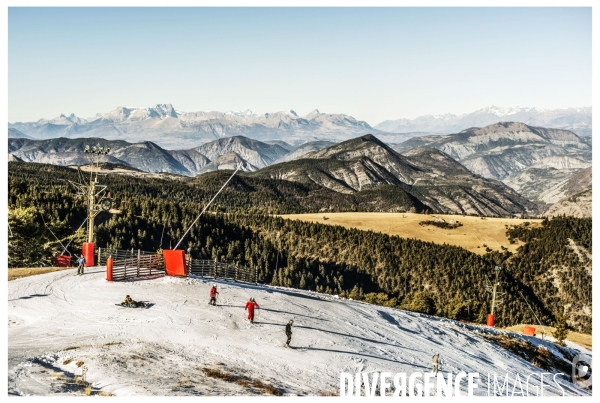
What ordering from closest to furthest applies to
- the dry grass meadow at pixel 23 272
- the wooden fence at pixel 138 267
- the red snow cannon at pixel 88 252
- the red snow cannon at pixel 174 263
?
1. the wooden fence at pixel 138 267
2. the red snow cannon at pixel 174 263
3. the dry grass meadow at pixel 23 272
4. the red snow cannon at pixel 88 252

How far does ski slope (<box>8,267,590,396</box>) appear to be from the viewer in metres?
32.1

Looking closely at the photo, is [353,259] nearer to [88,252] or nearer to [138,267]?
[88,252]

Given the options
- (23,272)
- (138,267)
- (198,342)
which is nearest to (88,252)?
(23,272)

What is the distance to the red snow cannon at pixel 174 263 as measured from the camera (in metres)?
55.7

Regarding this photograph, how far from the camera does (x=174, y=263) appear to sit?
55.9m

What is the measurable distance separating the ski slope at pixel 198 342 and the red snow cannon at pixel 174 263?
1320 millimetres

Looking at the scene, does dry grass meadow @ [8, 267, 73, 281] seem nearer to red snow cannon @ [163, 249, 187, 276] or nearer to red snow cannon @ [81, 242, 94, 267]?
red snow cannon @ [81, 242, 94, 267]

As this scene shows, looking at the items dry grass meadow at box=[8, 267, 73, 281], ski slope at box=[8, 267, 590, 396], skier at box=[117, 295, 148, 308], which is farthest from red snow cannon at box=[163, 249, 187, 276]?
dry grass meadow at box=[8, 267, 73, 281]

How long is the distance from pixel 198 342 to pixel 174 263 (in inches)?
716

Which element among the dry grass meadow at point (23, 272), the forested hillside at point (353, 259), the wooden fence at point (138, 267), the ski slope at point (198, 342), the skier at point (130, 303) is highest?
the wooden fence at point (138, 267)

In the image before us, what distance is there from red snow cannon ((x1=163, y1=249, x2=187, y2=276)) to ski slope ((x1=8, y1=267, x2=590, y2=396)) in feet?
4.33

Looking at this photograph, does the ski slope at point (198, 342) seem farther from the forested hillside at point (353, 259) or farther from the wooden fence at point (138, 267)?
the forested hillside at point (353, 259)

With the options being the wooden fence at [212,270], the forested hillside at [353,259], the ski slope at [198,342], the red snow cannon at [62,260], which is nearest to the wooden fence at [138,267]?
the ski slope at [198,342]

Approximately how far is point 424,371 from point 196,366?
62.7 feet
